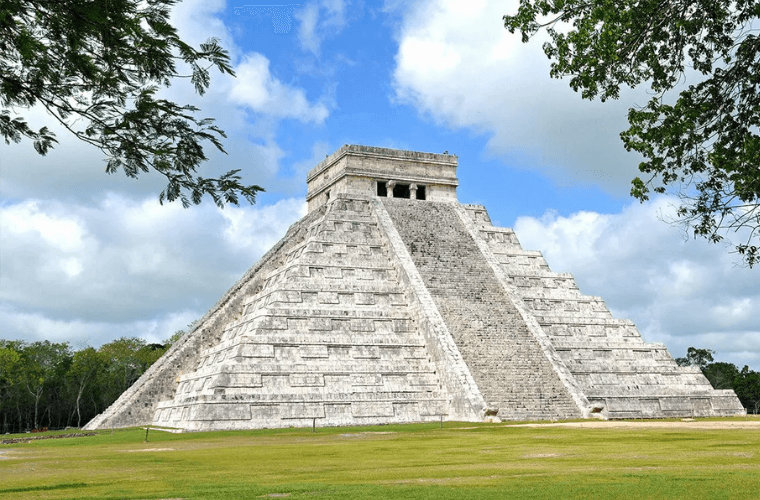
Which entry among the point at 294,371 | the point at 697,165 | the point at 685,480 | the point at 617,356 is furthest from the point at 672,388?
the point at 685,480

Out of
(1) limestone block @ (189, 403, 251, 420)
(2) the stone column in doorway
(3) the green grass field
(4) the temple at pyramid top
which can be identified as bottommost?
(3) the green grass field

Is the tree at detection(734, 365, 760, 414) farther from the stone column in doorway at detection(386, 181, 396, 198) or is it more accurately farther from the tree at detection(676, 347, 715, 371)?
the stone column in doorway at detection(386, 181, 396, 198)

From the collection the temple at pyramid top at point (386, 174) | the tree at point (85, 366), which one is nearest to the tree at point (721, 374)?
the temple at pyramid top at point (386, 174)

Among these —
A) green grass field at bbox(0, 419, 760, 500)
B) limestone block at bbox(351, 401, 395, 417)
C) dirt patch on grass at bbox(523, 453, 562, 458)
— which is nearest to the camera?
green grass field at bbox(0, 419, 760, 500)

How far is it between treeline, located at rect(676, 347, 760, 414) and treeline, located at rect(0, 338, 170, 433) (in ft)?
149

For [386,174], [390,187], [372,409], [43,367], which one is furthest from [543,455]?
[43,367]

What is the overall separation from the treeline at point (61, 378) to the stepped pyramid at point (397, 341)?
21026 millimetres

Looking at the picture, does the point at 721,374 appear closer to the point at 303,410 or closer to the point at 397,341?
the point at 397,341

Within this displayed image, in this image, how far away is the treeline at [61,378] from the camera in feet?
160

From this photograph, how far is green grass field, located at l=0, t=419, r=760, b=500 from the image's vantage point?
26.1ft

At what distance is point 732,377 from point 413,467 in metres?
67.2

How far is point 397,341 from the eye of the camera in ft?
87.6

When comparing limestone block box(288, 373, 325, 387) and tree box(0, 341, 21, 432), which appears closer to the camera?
limestone block box(288, 373, 325, 387)

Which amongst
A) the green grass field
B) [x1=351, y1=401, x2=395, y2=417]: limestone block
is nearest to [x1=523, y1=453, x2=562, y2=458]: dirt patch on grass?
the green grass field
